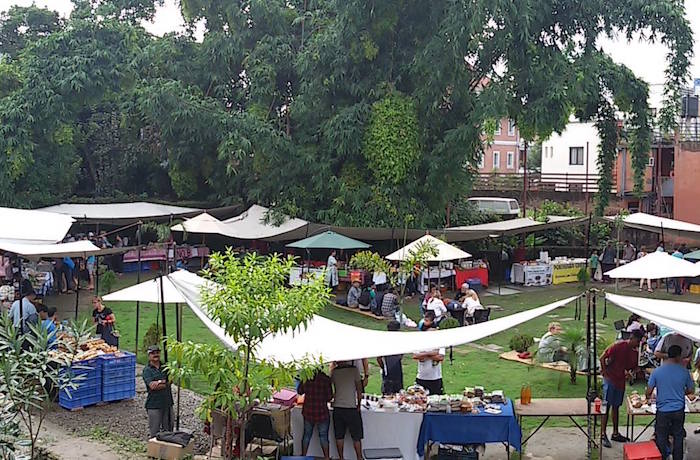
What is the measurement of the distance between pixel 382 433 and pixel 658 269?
8.18 m

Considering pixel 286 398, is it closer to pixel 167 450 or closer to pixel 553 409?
pixel 167 450

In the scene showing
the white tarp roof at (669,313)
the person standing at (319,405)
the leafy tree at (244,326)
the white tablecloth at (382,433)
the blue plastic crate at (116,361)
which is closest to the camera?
the leafy tree at (244,326)

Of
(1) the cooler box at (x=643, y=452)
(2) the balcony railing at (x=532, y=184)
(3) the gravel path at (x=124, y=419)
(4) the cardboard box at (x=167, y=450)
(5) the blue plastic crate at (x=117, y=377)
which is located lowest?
(3) the gravel path at (x=124, y=419)

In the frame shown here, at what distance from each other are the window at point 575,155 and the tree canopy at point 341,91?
1705 cm

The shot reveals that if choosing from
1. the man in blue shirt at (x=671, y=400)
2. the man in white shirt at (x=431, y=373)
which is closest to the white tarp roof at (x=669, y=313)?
the man in blue shirt at (x=671, y=400)

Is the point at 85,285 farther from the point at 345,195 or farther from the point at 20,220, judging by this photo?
the point at 20,220

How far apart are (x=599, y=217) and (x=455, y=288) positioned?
549 centimetres

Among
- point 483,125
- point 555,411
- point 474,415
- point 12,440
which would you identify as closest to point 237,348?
point 12,440

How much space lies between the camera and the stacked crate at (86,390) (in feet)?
35.9

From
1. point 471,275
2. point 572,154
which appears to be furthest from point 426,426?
point 572,154

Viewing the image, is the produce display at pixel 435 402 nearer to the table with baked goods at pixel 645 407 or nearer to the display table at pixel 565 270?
the table with baked goods at pixel 645 407

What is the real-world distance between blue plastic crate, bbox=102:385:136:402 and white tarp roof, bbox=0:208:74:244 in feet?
7.59

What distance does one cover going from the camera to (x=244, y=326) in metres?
6.50

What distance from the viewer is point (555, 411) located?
891cm
